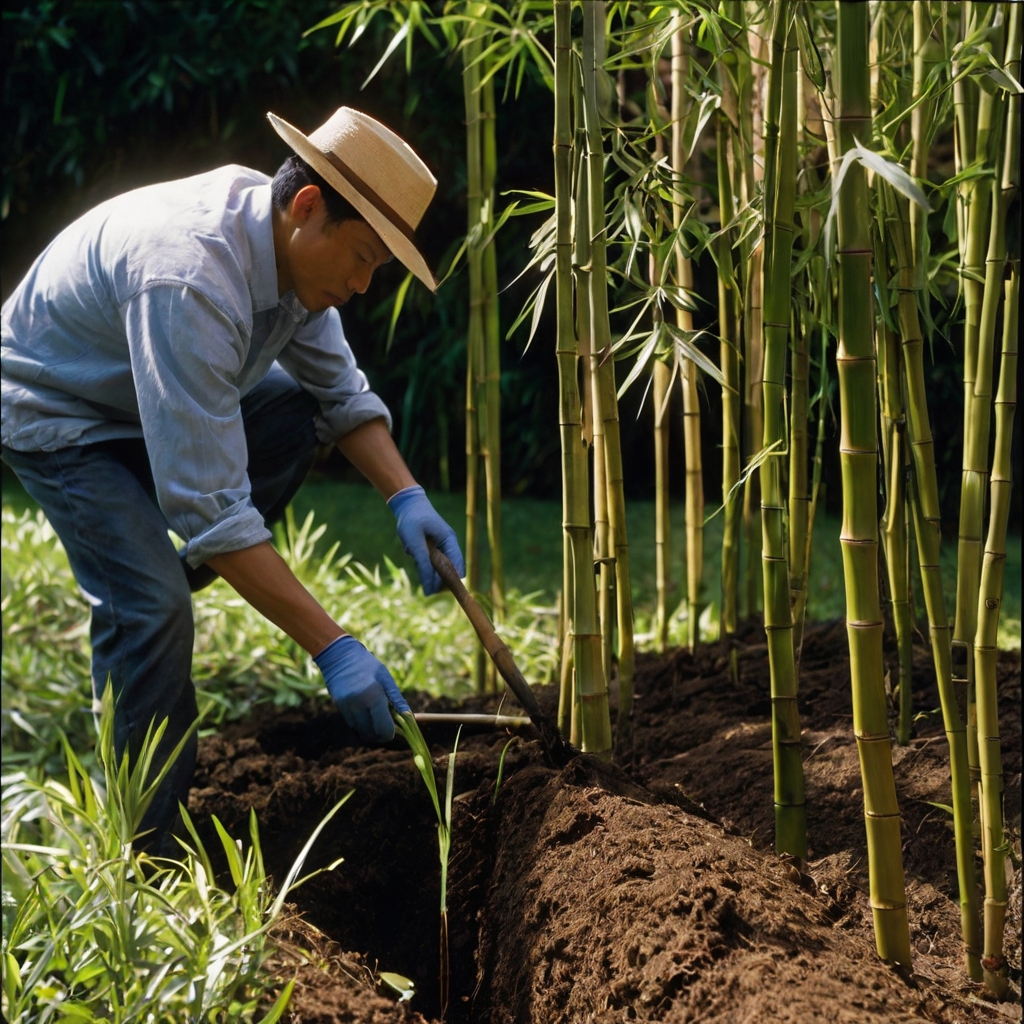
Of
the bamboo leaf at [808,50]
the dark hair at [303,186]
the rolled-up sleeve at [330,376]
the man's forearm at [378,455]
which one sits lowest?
the man's forearm at [378,455]

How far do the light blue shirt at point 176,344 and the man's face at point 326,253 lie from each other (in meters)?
0.05

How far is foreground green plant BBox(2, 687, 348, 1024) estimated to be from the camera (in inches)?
46.4

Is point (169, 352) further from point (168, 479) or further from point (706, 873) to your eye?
point (706, 873)

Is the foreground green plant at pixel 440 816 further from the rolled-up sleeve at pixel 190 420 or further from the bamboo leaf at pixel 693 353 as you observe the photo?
the bamboo leaf at pixel 693 353

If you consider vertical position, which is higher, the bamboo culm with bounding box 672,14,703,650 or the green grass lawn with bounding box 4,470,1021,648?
the bamboo culm with bounding box 672,14,703,650

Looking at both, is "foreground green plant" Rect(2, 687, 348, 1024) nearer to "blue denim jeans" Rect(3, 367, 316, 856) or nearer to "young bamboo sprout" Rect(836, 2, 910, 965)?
"blue denim jeans" Rect(3, 367, 316, 856)

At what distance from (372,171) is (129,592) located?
834mm

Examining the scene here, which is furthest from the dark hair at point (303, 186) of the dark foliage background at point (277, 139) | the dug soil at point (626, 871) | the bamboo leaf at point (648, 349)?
the dark foliage background at point (277, 139)

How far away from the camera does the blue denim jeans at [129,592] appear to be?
1.91m

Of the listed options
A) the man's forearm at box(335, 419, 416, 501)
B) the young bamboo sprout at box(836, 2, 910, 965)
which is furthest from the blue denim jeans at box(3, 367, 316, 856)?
the young bamboo sprout at box(836, 2, 910, 965)

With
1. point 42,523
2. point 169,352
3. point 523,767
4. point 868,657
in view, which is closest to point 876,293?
point 868,657

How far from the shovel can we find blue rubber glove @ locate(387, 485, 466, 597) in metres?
0.13

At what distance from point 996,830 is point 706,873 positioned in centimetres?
39

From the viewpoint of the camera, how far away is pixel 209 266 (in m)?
1.75
